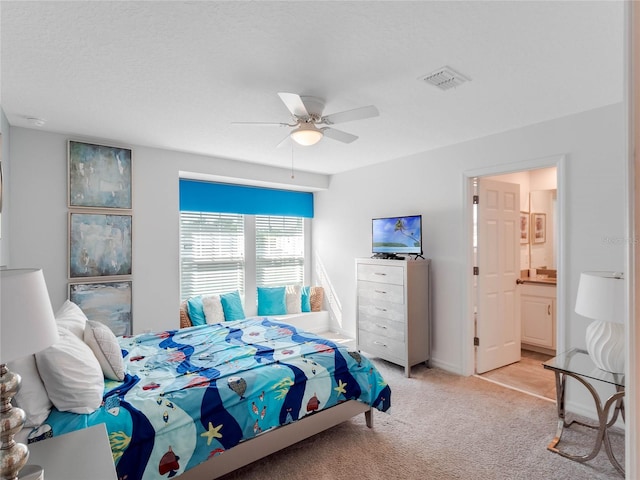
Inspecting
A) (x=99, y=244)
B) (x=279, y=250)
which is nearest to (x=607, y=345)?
(x=279, y=250)

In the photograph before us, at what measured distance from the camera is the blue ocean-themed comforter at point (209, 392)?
70.0 inches

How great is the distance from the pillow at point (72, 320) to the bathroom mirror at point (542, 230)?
5329mm

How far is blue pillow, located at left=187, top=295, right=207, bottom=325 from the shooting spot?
14.6 ft

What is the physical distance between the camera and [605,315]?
2227 mm

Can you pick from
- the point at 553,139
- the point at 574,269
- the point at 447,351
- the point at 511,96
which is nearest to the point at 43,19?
the point at 511,96

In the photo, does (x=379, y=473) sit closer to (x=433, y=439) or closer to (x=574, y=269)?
(x=433, y=439)

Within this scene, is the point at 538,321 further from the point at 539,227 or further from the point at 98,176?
the point at 98,176

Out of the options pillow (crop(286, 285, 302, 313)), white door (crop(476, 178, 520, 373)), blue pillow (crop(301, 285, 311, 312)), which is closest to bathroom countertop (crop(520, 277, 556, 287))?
white door (crop(476, 178, 520, 373))

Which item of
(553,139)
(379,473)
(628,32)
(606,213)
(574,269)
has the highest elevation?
(553,139)

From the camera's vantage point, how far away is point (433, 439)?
2.60 meters

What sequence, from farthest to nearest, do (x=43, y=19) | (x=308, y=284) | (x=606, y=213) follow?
1. (x=308, y=284)
2. (x=606, y=213)
3. (x=43, y=19)

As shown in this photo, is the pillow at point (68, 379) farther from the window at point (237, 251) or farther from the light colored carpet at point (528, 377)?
the light colored carpet at point (528, 377)

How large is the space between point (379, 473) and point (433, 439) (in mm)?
602

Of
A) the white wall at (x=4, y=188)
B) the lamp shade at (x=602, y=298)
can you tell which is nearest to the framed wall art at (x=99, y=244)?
the white wall at (x=4, y=188)
